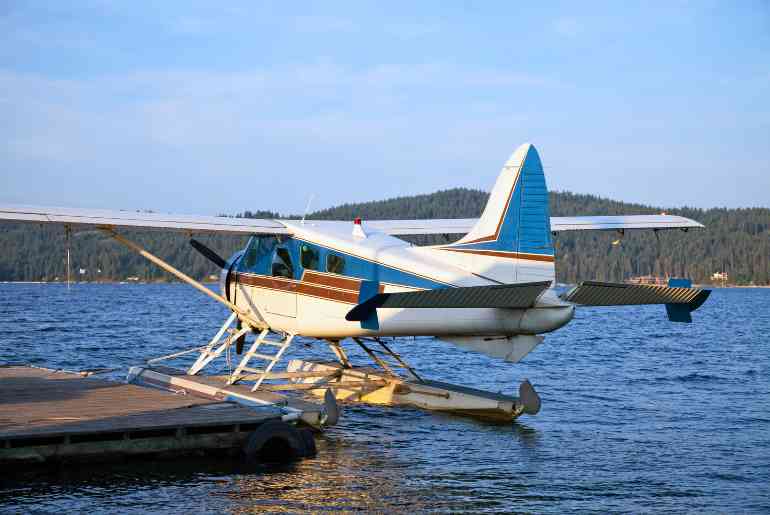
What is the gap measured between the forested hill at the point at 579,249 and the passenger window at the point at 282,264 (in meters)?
114

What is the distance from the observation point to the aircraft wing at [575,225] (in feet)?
56.1

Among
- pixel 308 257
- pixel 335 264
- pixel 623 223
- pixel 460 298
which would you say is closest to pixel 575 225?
pixel 623 223

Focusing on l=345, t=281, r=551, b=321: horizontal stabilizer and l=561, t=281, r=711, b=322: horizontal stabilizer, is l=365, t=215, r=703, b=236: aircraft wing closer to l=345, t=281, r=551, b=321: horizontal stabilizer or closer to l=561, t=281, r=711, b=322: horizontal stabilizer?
l=561, t=281, r=711, b=322: horizontal stabilizer

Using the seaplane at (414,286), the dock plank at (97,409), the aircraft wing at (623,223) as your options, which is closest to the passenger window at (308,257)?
the seaplane at (414,286)

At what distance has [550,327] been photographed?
12773mm

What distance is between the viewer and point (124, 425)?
11.4 m

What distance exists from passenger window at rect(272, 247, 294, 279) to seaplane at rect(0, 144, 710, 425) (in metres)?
0.02

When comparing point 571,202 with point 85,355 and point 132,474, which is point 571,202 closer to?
point 85,355

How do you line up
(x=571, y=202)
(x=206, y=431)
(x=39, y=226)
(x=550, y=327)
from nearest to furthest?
(x=206, y=431)
(x=550, y=327)
(x=39, y=226)
(x=571, y=202)

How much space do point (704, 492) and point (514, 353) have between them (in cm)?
316

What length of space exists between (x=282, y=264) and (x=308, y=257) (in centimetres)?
65

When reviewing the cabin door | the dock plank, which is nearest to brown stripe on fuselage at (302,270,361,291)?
the cabin door

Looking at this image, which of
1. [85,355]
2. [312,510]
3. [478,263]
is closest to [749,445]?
[478,263]

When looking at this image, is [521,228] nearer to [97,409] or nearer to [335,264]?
[335,264]
